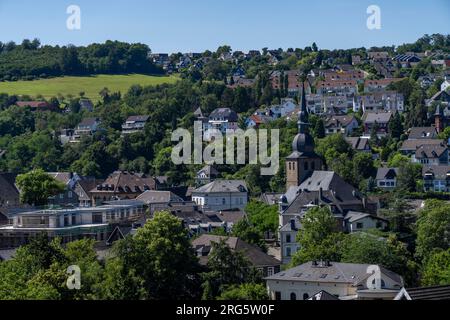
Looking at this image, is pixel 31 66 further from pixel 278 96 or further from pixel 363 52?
pixel 363 52

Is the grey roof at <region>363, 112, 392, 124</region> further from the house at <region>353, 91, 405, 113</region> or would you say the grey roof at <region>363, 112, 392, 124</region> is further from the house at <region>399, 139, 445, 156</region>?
the house at <region>399, 139, 445, 156</region>

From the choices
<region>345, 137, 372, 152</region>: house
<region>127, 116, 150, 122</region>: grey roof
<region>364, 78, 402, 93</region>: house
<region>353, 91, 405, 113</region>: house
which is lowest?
<region>345, 137, 372, 152</region>: house

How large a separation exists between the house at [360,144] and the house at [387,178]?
6.33 meters

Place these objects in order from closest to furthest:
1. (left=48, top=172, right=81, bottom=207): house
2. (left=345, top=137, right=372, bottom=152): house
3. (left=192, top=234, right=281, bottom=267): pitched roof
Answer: (left=192, top=234, right=281, bottom=267): pitched roof → (left=48, top=172, right=81, bottom=207): house → (left=345, top=137, right=372, bottom=152): house

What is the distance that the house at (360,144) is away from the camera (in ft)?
203

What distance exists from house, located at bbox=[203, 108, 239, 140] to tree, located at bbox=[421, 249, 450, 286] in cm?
3770

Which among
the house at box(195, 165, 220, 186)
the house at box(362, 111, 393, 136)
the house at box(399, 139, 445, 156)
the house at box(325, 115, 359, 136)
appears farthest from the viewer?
the house at box(325, 115, 359, 136)

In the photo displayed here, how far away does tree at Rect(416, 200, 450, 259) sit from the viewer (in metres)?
35.8

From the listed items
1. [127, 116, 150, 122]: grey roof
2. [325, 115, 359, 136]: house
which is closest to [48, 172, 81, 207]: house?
[127, 116, 150, 122]: grey roof

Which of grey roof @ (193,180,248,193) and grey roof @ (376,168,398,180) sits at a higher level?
grey roof @ (376,168,398,180)

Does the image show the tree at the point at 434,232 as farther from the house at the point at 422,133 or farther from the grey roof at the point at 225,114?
the grey roof at the point at 225,114

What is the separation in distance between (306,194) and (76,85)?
2091 inches

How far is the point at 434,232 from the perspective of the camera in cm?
3653
